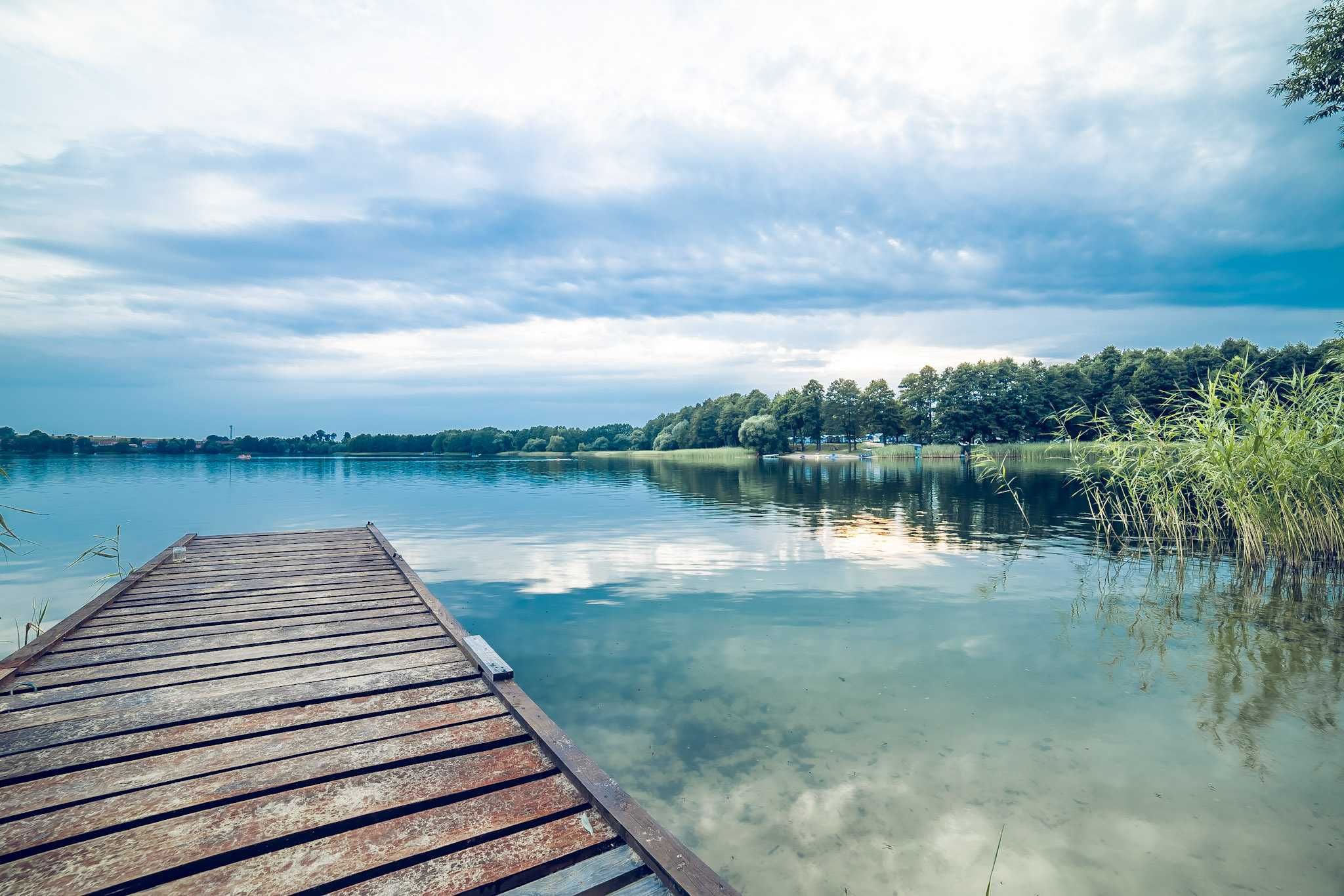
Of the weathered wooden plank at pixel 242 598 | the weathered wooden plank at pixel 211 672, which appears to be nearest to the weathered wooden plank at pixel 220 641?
the weathered wooden plank at pixel 211 672

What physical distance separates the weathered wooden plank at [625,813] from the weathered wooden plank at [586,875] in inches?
2.7

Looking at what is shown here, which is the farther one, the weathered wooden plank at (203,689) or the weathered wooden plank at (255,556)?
the weathered wooden plank at (255,556)

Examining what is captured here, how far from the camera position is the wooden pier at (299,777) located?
2.66 m

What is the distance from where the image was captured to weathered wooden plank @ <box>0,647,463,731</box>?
4180mm

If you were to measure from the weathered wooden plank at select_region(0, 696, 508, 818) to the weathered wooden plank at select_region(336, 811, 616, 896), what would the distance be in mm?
1436

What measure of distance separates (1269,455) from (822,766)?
9822 millimetres

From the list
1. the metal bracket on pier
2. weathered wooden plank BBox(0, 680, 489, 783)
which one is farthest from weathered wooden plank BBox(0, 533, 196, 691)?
the metal bracket on pier

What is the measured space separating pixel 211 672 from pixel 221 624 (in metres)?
1.82

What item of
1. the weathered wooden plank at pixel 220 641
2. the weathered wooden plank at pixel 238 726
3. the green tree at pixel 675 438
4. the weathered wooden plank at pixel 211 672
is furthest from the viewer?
the green tree at pixel 675 438

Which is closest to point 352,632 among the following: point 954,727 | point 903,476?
point 954,727

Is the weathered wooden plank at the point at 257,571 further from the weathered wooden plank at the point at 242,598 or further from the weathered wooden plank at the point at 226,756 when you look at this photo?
the weathered wooden plank at the point at 226,756

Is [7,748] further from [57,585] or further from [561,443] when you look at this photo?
[561,443]

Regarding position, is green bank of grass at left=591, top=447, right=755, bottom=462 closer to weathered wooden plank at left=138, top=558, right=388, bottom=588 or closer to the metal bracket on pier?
weathered wooden plank at left=138, top=558, right=388, bottom=588

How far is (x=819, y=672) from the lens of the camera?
22.4ft
